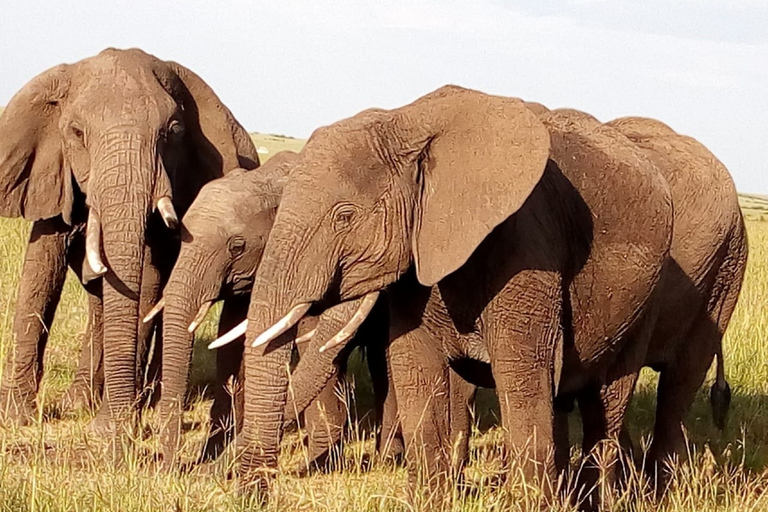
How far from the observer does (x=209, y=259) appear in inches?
236

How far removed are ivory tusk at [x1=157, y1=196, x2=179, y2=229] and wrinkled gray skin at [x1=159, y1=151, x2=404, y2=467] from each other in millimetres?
105

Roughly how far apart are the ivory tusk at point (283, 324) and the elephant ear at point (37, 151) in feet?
9.37

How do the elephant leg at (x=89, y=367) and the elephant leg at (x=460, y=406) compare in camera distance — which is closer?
the elephant leg at (x=460, y=406)

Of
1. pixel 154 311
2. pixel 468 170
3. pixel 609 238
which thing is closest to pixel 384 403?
pixel 154 311

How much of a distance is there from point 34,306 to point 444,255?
350 centimetres

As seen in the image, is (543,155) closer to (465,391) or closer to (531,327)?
(531,327)

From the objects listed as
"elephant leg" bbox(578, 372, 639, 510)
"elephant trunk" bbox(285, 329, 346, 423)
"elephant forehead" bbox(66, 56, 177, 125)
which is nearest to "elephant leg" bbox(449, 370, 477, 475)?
"elephant leg" bbox(578, 372, 639, 510)

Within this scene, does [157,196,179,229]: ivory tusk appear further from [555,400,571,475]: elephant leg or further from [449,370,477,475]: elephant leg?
[555,400,571,475]: elephant leg

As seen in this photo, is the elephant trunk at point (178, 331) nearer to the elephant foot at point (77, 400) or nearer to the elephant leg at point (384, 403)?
the elephant leg at point (384, 403)

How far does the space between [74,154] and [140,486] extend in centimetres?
266

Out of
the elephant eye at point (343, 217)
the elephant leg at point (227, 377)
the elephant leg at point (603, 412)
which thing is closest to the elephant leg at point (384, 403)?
the elephant leg at point (227, 377)

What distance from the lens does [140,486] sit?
425cm

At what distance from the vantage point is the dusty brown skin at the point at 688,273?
18.7ft

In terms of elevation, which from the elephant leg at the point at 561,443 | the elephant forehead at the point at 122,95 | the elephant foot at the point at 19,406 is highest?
the elephant forehead at the point at 122,95
